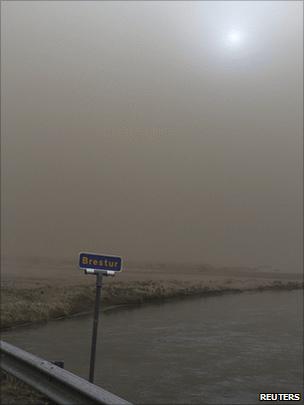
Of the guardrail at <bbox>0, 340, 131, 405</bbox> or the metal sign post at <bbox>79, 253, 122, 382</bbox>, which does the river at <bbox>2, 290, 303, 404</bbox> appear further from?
the guardrail at <bbox>0, 340, 131, 405</bbox>

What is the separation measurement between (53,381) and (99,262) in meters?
3.50

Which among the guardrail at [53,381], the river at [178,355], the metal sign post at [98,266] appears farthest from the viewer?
the river at [178,355]

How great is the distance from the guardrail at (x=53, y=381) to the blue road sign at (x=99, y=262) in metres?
2.49

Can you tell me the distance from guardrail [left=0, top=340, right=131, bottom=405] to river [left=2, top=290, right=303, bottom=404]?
16.5 feet

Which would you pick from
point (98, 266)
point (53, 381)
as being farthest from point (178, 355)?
point (53, 381)

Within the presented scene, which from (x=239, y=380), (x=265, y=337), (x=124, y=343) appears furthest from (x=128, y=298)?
(x=239, y=380)

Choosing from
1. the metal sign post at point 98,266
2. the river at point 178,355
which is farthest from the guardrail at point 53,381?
the river at point 178,355

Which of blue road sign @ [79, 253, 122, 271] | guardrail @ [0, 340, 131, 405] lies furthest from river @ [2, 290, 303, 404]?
guardrail @ [0, 340, 131, 405]

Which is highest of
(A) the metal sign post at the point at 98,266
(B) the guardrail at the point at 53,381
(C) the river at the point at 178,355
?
(A) the metal sign post at the point at 98,266

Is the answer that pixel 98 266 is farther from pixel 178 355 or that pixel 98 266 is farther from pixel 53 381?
pixel 178 355

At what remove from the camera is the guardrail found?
404 cm

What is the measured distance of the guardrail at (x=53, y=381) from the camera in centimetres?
404

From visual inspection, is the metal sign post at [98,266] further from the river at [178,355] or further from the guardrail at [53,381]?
the river at [178,355]

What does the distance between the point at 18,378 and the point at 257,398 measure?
704 centimetres
